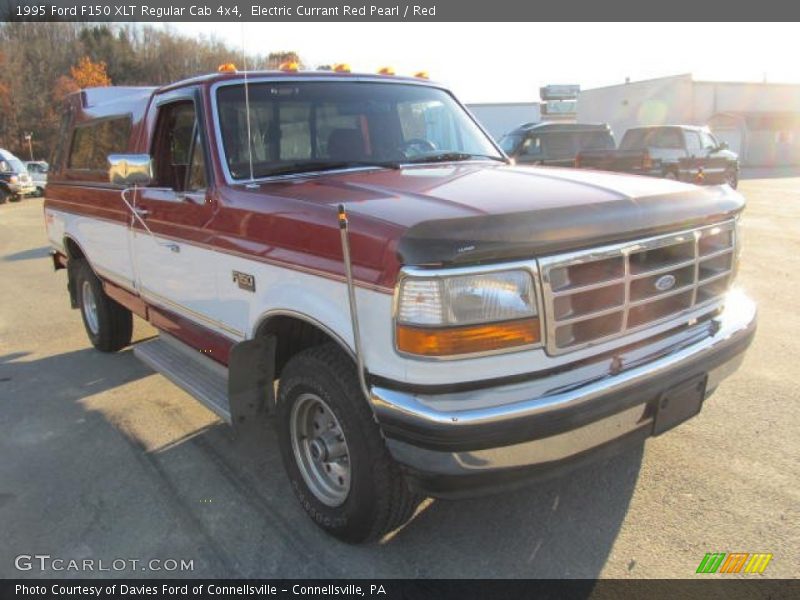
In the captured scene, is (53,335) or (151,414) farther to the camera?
(53,335)

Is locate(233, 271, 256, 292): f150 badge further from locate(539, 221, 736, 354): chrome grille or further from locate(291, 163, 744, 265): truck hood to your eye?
locate(539, 221, 736, 354): chrome grille

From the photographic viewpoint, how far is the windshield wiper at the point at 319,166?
137 inches

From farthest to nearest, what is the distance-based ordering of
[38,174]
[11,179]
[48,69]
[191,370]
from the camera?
[48,69] < [38,174] < [11,179] < [191,370]

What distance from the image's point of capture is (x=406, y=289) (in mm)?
2279

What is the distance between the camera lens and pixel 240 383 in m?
3.30

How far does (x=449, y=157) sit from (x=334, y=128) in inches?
28.9

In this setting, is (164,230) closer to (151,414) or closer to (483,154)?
(151,414)

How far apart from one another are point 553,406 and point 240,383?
168cm

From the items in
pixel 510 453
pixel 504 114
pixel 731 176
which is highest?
pixel 504 114

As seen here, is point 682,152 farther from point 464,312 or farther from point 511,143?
point 464,312

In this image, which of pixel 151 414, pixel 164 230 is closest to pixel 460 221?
pixel 164 230

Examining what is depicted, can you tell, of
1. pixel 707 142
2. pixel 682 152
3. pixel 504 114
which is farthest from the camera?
pixel 504 114

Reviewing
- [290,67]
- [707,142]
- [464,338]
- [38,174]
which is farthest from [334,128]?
[38,174]

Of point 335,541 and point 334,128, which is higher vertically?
point 334,128
